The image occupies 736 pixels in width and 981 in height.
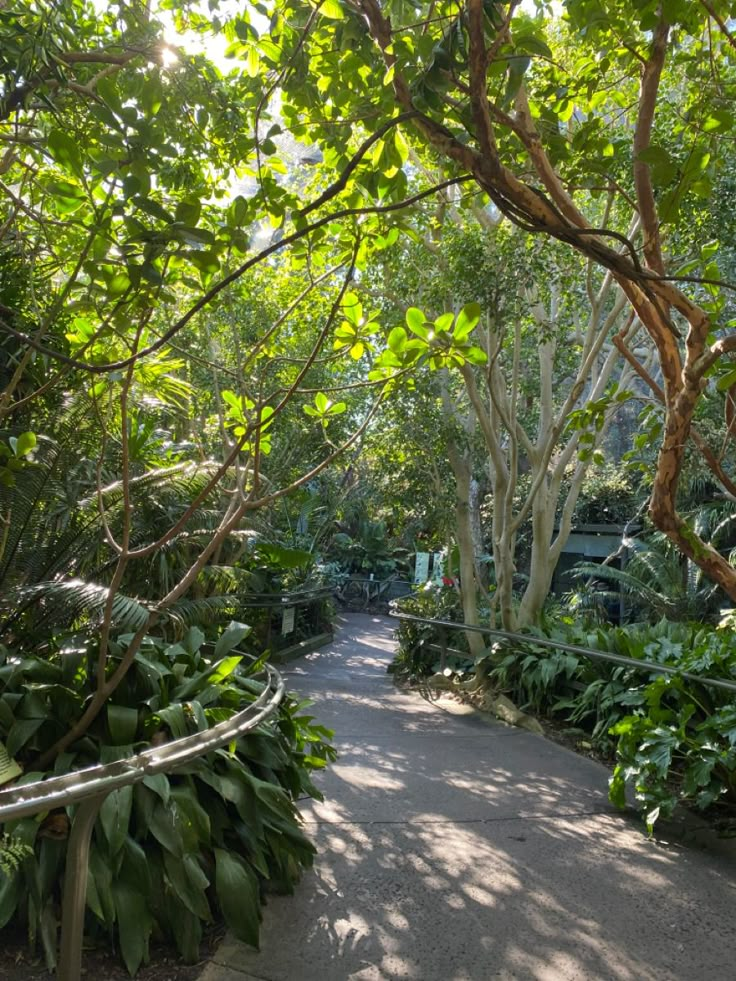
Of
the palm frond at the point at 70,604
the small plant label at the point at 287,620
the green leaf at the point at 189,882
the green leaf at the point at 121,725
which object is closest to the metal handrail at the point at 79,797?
the green leaf at the point at 189,882

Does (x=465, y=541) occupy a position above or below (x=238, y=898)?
above

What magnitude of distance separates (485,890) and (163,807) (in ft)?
5.23

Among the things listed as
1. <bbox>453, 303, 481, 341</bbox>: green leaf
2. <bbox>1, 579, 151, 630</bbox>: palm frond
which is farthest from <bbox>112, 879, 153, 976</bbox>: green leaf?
<bbox>453, 303, 481, 341</bbox>: green leaf

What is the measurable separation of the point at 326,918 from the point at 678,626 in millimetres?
5918

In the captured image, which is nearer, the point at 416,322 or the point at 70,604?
the point at 416,322

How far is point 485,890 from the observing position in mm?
3918

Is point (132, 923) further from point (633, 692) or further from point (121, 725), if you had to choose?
point (633, 692)

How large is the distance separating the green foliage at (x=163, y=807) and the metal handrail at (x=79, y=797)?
46 cm

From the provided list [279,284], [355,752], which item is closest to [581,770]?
[355,752]

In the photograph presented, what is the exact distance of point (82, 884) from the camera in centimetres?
228

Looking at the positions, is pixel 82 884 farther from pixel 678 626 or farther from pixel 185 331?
pixel 185 331

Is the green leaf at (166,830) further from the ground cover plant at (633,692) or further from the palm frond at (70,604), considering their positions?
the ground cover plant at (633,692)

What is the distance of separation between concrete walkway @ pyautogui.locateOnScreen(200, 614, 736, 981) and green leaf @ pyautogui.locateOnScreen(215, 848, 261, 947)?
0.09 m

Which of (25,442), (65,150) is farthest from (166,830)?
(65,150)
